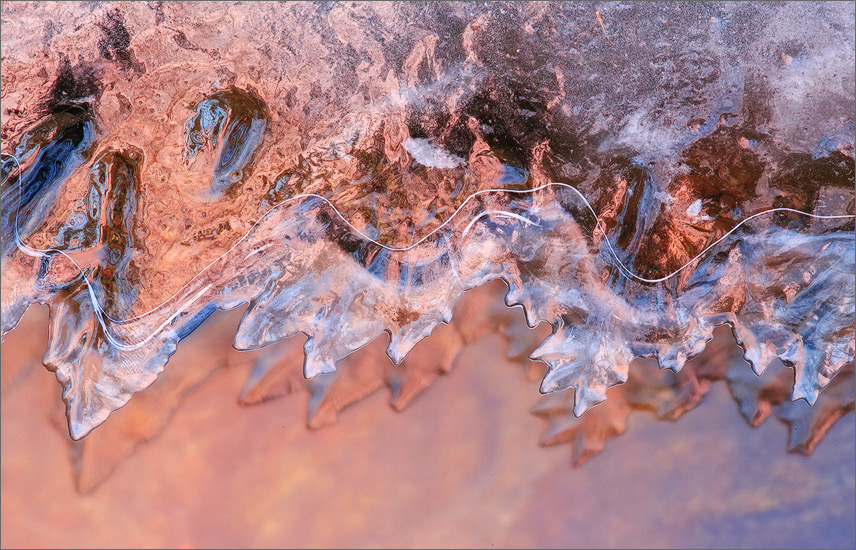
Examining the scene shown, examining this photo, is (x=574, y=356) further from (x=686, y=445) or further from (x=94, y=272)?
(x=94, y=272)

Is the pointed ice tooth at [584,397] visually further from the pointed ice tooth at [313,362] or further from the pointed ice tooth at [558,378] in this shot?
the pointed ice tooth at [313,362]

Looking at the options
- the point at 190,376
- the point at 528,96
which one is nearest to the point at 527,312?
the point at 528,96

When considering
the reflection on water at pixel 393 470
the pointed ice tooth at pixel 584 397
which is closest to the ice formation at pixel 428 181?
the pointed ice tooth at pixel 584 397

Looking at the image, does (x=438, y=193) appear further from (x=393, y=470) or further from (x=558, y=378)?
(x=393, y=470)

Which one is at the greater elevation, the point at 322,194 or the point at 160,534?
the point at 322,194

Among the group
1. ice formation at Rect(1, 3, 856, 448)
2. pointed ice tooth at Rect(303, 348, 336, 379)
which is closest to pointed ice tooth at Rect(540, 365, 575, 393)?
ice formation at Rect(1, 3, 856, 448)

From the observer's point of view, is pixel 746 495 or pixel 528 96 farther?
pixel 746 495

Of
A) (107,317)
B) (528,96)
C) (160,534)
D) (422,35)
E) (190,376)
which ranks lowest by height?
(160,534)
